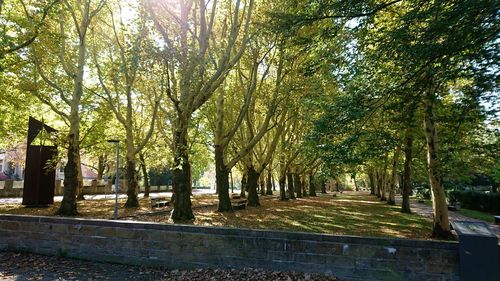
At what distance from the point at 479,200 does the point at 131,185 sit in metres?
28.0

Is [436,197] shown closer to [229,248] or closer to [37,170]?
[229,248]

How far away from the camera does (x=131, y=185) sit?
2198cm

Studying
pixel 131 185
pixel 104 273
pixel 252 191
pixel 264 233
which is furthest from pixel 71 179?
pixel 264 233

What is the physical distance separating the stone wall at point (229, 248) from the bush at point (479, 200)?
24.2 m

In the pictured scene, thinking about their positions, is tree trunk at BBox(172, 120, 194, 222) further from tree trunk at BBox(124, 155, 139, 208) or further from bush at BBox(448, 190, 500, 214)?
bush at BBox(448, 190, 500, 214)

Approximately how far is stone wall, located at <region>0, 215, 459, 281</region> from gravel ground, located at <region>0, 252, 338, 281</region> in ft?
0.50

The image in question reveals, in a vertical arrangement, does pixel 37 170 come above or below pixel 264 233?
above

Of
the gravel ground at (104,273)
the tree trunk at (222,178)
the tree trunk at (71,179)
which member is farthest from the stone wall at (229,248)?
the tree trunk at (222,178)

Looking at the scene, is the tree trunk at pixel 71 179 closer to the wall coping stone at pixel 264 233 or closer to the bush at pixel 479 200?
the wall coping stone at pixel 264 233

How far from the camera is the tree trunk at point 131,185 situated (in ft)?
69.9

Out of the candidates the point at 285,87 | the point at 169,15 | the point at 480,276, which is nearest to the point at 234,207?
the point at 285,87

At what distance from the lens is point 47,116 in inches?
1036

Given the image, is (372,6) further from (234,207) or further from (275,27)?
(234,207)

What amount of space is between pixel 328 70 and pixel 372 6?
89.6 inches
